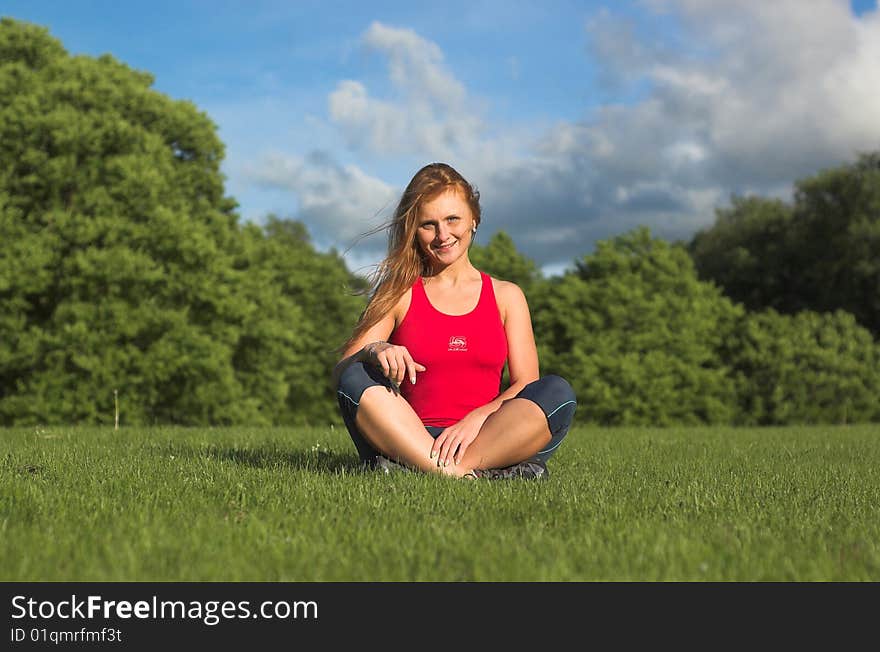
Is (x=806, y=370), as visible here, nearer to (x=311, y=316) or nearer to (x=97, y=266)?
(x=311, y=316)

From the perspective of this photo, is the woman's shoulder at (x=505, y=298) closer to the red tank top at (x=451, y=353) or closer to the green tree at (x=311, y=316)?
the red tank top at (x=451, y=353)

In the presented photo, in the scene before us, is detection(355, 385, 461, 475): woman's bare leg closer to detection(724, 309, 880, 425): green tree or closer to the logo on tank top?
the logo on tank top

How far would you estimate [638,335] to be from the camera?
4606cm

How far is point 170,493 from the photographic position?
563cm

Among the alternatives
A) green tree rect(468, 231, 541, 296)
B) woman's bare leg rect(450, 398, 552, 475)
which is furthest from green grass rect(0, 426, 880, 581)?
green tree rect(468, 231, 541, 296)

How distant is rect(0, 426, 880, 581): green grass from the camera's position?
3.62 meters

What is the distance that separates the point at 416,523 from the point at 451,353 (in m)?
2.23

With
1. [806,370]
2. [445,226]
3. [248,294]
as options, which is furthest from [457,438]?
[806,370]

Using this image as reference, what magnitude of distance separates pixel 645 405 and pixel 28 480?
131ft

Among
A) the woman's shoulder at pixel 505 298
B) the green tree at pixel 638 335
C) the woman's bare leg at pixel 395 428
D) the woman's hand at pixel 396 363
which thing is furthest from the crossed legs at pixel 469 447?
the green tree at pixel 638 335

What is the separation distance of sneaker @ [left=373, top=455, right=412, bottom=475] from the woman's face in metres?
1.59
